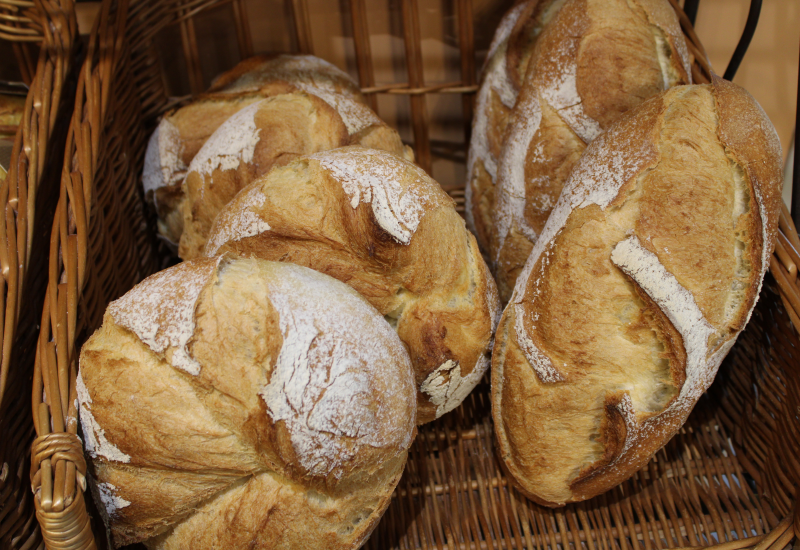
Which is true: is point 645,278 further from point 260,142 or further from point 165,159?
point 165,159

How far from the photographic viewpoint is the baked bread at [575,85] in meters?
1.14

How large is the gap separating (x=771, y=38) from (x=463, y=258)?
1.44 metres

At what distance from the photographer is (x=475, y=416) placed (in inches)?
52.9

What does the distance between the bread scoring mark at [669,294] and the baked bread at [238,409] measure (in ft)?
1.32

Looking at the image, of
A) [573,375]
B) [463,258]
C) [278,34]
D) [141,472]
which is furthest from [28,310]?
[278,34]

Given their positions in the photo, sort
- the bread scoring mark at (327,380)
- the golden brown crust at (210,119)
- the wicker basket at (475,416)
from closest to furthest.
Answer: the bread scoring mark at (327,380)
the wicker basket at (475,416)
the golden brown crust at (210,119)

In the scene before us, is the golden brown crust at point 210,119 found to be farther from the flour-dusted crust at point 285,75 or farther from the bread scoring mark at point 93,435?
the bread scoring mark at point 93,435

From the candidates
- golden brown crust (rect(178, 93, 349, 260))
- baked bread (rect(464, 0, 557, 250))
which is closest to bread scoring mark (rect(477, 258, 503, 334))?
baked bread (rect(464, 0, 557, 250))

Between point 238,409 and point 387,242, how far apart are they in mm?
361

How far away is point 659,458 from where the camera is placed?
1.22m

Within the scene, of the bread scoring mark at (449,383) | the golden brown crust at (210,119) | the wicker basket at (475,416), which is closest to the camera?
the wicker basket at (475,416)

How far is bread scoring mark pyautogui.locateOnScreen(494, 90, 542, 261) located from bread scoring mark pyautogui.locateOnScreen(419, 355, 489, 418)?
12.9 inches

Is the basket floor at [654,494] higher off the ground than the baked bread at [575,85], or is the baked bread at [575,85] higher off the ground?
the baked bread at [575,85]

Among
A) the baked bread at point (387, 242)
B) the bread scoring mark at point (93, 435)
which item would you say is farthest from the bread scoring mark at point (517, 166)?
the bread scoring mark at point (93, 435)
